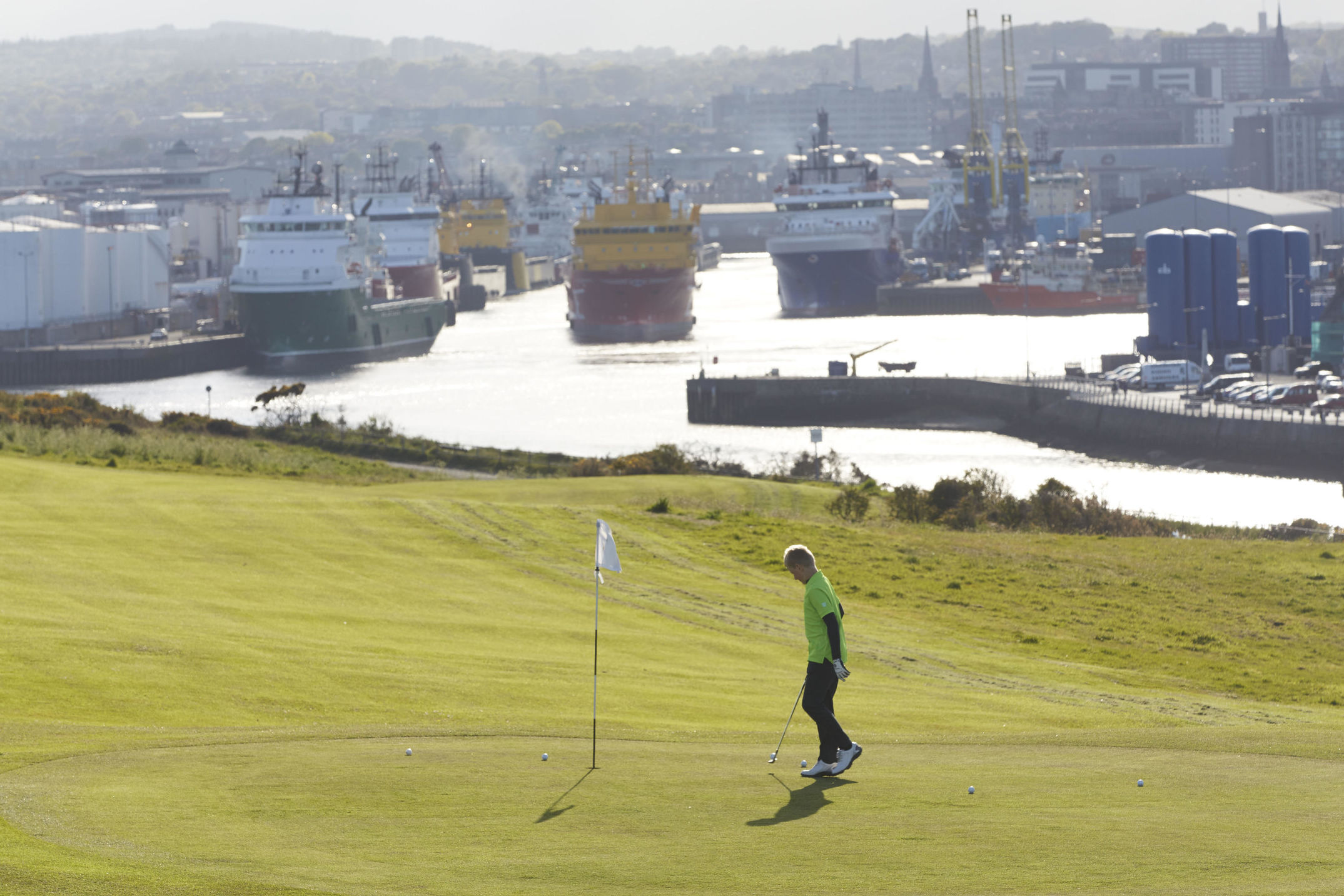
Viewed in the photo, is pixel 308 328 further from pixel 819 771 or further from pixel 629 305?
pixel 819 771

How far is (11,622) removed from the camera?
1452cm

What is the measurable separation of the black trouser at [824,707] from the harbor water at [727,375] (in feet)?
112

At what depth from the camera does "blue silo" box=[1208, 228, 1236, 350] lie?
242 feet

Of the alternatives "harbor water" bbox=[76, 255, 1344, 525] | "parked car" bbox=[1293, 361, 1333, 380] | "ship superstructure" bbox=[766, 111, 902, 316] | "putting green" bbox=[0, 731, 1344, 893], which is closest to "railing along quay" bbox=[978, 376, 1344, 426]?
"harbor water" bbox=[76, 255, 1344, 525]

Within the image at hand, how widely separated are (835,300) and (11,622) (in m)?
107

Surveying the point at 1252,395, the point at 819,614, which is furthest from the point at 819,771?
the point at 1252,395

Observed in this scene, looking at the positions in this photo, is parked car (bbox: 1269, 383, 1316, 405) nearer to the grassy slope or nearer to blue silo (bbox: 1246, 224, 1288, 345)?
blue silo (bbox: 1246, 224, 1288, 345)

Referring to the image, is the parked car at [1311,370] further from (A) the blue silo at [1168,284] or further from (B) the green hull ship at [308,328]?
(B) the green hull ship at [308,328]

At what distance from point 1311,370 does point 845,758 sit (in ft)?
196

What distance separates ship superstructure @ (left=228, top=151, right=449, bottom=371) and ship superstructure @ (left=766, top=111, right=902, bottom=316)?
35.1 m

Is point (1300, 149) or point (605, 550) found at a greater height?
point (1300, 149)

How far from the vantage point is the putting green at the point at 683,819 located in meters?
7.41

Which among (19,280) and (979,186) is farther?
(979,186)

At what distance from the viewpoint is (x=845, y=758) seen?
9.66 meters
